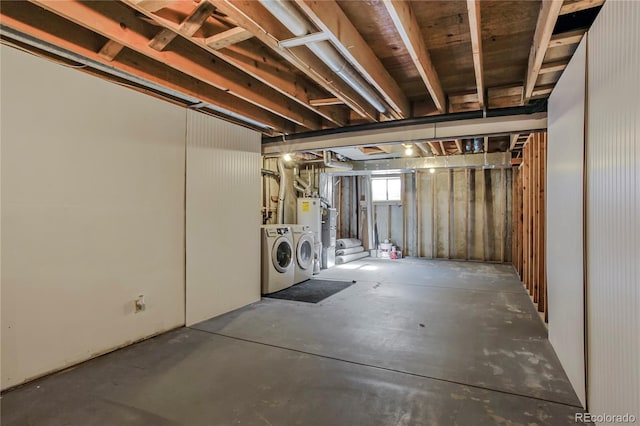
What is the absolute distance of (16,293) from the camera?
2.22 m

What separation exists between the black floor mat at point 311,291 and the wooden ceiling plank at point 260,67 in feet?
8.16

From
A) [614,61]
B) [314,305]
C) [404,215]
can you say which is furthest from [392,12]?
[404,215]

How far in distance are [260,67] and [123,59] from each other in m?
1.12

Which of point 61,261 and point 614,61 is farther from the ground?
point 614,61

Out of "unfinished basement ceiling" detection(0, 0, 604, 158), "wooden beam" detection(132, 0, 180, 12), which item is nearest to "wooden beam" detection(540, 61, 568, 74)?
"unfinished basement ceiling" detection(0, 0, 604, 158)

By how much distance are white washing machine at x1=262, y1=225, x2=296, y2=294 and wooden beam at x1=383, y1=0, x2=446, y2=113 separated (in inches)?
116

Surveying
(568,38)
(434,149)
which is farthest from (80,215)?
(434,149)

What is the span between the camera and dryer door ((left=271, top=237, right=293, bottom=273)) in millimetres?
4883

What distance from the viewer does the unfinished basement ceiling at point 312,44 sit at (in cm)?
196

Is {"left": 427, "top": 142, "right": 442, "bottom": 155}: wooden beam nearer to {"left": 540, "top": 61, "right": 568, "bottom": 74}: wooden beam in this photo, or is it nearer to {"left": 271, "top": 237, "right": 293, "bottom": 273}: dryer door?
{"left": 271, "top": 237, "right": 293, "bottom": 273}: dryer door

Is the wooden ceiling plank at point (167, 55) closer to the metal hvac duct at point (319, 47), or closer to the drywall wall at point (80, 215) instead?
the drywall wall at point (80, 215)

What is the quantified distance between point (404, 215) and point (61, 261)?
7.42 m

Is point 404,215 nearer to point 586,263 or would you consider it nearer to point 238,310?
point 238,310

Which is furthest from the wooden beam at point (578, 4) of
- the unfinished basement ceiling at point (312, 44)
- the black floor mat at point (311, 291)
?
the black floor mat at point (311, 291)
